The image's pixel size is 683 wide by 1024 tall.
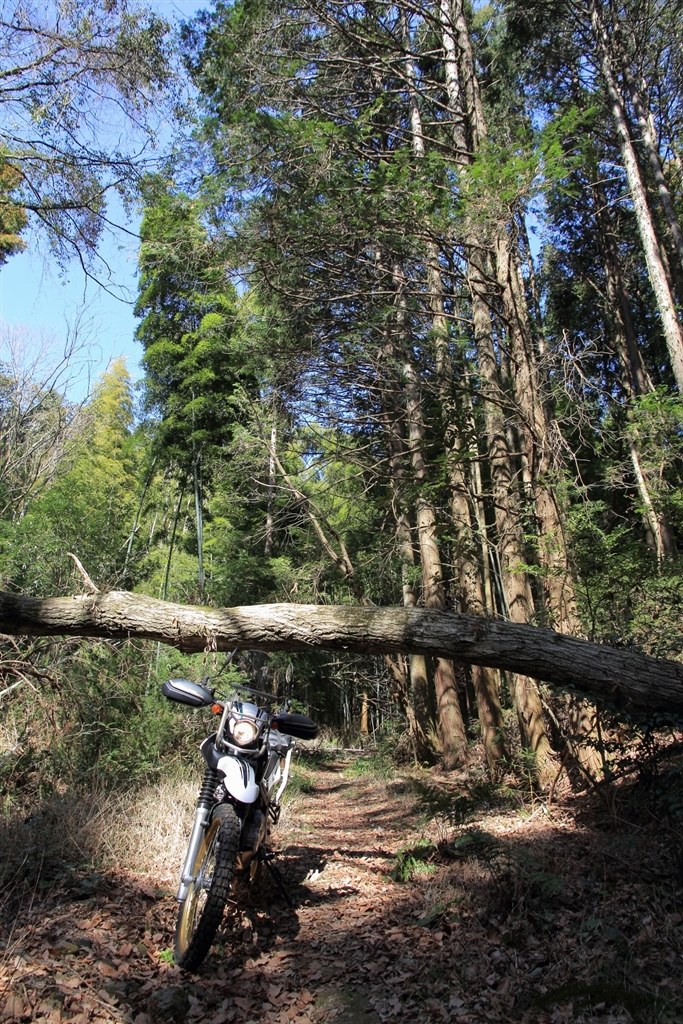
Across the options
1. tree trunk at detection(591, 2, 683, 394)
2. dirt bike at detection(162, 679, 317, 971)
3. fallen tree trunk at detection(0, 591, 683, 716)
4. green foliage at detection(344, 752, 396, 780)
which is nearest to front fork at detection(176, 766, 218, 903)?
dirt bike at detection(162, 679, 317, 971)

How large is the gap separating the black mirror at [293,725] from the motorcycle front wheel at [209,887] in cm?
57

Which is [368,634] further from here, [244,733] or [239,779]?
[239,779]

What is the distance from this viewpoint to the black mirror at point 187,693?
11.3ft

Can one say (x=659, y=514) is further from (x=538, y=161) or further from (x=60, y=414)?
(x=60, y=414)

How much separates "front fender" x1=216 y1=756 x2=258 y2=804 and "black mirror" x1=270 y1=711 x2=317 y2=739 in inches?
12.3

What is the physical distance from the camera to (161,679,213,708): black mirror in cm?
343

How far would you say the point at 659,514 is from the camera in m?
8.31

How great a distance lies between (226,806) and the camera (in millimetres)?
3188

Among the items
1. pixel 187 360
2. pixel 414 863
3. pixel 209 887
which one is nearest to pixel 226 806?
pixel 209 887

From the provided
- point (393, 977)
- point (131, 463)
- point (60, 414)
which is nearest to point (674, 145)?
point (60, 414)

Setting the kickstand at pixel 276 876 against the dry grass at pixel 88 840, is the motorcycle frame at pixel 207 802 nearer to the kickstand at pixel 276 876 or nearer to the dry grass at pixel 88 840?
the kickstand at pixel 276 876

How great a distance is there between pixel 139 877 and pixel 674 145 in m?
17.8

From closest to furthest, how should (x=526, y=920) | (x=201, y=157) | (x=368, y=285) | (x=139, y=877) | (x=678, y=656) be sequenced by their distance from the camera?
(x=526, y=920) → (x=139, y=877) → (x=678, y=656) → (x=368, y=285) → (x=201, y=157)

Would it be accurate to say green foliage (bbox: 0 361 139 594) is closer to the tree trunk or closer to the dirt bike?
the dirt bike
